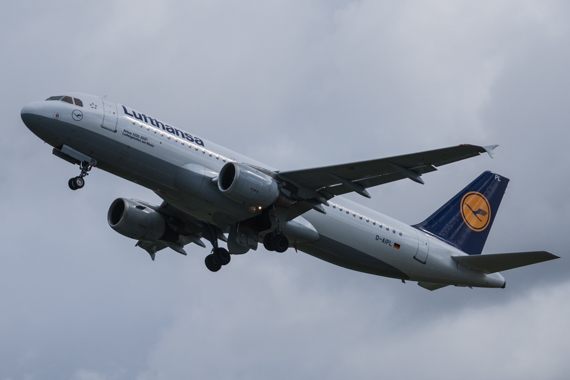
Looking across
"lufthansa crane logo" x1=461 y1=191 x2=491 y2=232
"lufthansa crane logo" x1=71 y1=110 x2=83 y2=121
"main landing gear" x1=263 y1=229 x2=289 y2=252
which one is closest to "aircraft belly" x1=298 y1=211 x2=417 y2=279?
"main landing gear" x1=263 y1=229 x2=289 y2=252

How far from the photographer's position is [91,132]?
28.5m

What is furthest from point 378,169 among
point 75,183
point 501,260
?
point 75,183

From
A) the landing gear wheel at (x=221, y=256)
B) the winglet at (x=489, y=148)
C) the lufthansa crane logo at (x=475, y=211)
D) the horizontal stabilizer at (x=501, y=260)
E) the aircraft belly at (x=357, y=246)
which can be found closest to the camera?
the winglet at (x=489, y=148)

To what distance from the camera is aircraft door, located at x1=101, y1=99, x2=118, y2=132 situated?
2866cm

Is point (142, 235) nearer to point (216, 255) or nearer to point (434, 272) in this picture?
point (216, 255)

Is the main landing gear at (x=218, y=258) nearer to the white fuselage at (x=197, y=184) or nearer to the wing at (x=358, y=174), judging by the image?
the white fuselage at (x=197, y=184)

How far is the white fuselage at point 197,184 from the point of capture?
1123 inches

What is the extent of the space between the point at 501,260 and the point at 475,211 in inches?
226

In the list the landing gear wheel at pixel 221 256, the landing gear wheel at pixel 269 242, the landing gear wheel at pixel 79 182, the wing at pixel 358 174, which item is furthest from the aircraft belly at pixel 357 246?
the landing gear wheel at pixel 79 182

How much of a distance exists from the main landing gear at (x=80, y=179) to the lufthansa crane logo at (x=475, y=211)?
19.8 m

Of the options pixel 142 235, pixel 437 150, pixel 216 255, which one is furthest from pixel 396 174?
pixel 142 235

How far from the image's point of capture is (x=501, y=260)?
33969 millimetres

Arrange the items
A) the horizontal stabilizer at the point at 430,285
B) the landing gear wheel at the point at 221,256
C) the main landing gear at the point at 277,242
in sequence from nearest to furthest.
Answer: the main landing gear at the point at 277,242, the landing gear wheel at the point at 221,256, the horizontal stabilizer at the point at 430,285

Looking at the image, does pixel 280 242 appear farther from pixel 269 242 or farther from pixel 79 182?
pixel 79 182
